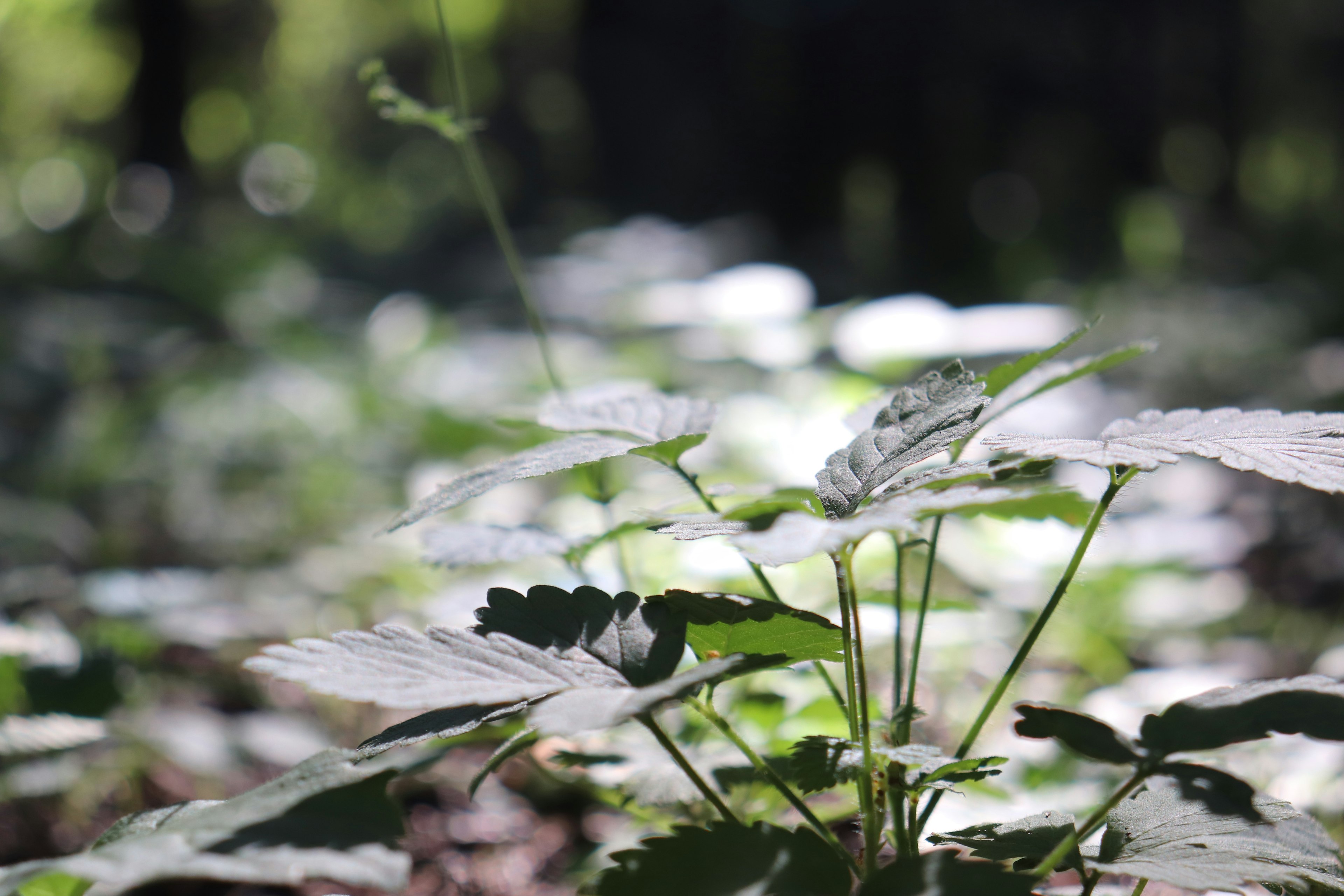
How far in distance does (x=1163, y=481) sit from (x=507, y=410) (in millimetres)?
3077

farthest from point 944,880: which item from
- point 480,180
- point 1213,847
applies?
point 480,180

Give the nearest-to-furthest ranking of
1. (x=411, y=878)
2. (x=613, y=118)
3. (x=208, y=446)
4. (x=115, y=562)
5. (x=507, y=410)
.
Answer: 1. (x=507, y=410)
2. (x=411, y=878)
3. (x=115, y=562)
4. (x=208, y=446)
5. (x=613, y=118)

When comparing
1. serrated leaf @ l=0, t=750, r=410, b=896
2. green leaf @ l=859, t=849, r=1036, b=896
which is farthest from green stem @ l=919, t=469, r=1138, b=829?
serrated leaf @ l=0, t=750, r=410, b=896

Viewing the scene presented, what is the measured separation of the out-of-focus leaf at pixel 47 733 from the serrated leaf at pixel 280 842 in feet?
2.07

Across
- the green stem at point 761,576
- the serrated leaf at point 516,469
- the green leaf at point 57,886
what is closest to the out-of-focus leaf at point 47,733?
the green leaf at point 57,886

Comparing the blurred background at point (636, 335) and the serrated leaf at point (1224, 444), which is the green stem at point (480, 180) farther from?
the serrated leaf at point (1224, 444)

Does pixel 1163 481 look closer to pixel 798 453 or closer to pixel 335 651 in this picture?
pixel 798 453

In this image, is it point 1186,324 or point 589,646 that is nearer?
point 589,646

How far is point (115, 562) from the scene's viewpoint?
226 cm

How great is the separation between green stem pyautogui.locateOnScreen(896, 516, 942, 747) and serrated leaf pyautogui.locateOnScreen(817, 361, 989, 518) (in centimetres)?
9

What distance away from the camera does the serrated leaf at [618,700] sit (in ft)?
1.41

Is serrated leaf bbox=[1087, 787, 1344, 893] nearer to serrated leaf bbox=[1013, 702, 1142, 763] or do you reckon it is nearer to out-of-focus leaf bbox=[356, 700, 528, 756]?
serrated leaf bbox=[1013, 702, 1142, 763]

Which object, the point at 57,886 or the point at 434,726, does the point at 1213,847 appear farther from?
the point at 57,886

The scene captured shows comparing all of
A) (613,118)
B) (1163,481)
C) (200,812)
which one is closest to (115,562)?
Answer: (200,812)
